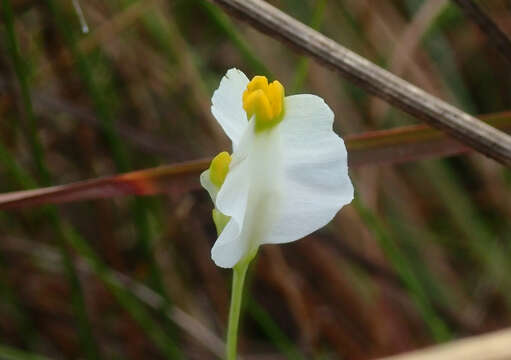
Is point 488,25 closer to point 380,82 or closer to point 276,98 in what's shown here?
point 380,82

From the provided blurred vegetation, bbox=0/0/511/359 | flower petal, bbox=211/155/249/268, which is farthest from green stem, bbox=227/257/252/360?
blurred vegetation, bbox=0/0/511/359

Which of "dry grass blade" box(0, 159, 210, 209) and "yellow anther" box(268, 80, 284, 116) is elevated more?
"dry grass blade" box(0, 159, 210, 209)

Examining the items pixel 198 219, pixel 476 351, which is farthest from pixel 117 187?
pixel 198 219

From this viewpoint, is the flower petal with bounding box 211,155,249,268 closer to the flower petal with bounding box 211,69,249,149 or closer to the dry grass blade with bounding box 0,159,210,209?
the flower petal with bounding box 211,69,249,149

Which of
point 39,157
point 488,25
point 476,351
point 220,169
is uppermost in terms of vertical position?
point 39,157

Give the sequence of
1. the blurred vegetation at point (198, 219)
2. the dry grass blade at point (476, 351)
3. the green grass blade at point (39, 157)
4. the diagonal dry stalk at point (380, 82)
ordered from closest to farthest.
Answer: the dry grass blade at point (476, 351)
the diagonal dry stalk at point (380, 82)
the green grass blade at point (39, 157)
the blurred vegetation at point (198, 219)

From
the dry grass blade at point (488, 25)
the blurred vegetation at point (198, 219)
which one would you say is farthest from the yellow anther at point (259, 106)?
the blurred vegetation at point (198, 219)

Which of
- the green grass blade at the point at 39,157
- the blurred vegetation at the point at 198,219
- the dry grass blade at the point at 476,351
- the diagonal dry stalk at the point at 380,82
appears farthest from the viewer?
the blurred vegetation at the point at 198,219

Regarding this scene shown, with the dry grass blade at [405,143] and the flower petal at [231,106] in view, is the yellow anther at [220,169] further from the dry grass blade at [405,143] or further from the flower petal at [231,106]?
the dry grass blade at [405,143]
